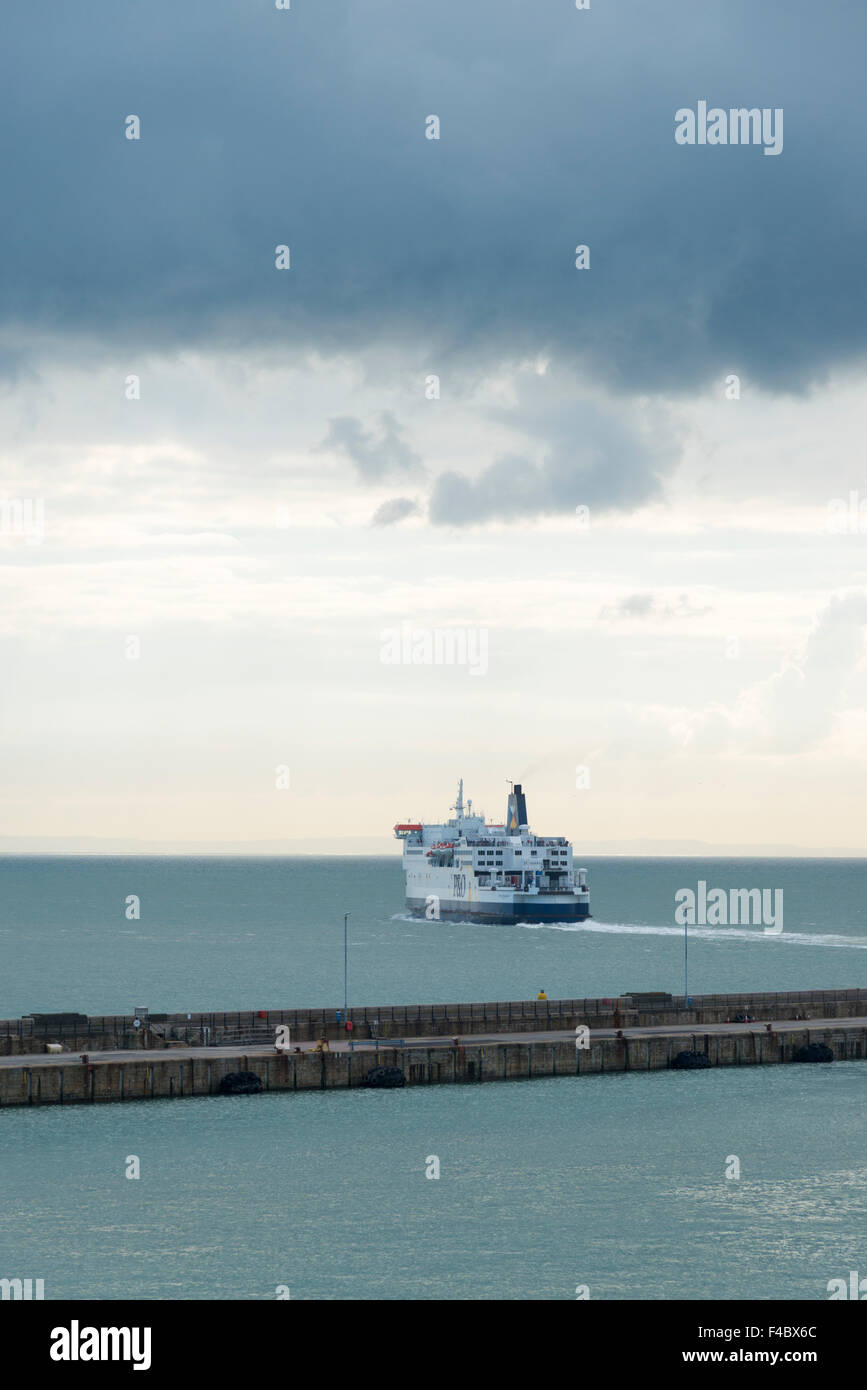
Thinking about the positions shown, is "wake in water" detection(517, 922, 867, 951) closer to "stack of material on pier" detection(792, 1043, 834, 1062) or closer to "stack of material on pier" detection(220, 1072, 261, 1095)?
"stack of material on pier" detection(792, 1043, 834, 1062)

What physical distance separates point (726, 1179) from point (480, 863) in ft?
466

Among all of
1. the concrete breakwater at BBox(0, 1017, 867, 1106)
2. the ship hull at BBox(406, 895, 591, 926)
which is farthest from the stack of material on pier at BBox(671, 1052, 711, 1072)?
the ship hull at BBox(406, 895, 591, 926)

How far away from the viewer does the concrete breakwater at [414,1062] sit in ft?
212

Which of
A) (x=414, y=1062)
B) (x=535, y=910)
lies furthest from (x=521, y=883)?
(x=414, y=1062)

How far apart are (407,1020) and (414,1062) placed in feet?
29.6

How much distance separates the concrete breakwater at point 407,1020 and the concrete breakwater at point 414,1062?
1992 mm

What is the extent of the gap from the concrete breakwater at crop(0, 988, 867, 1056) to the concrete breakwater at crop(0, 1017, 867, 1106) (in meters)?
1.99

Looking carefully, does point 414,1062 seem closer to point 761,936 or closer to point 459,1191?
point 459,1191

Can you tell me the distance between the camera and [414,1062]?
232 feet

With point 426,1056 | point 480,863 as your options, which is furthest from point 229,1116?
point 480,863
